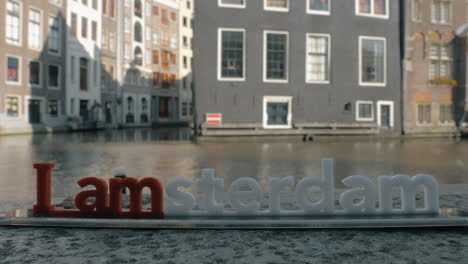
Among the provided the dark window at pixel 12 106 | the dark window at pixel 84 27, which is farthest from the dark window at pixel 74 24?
the dark window at pixel 12 106

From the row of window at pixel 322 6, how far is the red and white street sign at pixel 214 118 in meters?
5.81

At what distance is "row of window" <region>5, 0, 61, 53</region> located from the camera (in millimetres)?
31688

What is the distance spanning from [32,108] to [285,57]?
65.6 feet

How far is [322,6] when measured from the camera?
25969mm

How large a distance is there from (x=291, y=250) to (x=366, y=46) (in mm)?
24624

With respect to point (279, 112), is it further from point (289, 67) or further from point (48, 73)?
point (48, 73)

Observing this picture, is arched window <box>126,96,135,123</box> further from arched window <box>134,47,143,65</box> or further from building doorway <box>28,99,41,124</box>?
building doorway <box>28,99,41,124</box>

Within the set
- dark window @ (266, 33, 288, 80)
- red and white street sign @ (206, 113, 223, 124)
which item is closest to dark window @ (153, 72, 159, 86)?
dark window @ (266, 33, 288, 80)

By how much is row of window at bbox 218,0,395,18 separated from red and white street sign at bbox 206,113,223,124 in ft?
19.0

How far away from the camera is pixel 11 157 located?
1364 cm

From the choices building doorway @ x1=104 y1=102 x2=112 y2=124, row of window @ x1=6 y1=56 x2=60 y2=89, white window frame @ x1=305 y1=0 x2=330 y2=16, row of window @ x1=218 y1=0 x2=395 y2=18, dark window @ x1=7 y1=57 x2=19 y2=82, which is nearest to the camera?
row of window @ x1=218 y1=0 x2=395 y2=18

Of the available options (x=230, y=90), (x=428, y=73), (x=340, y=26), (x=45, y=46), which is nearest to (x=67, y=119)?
(x=45, y=46)

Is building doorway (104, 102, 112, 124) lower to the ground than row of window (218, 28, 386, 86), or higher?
lower

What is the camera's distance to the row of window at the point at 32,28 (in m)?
31.7
